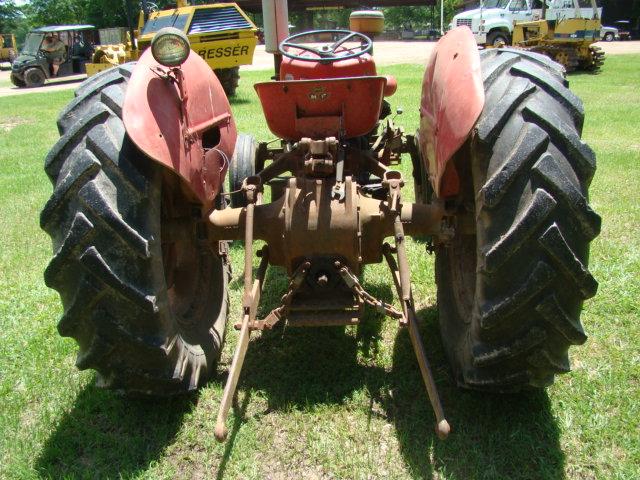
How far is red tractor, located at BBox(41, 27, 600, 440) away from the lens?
2061 mm

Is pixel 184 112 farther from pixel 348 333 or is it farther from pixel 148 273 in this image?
pixel 348 333

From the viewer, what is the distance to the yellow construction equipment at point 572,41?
17.1 metres

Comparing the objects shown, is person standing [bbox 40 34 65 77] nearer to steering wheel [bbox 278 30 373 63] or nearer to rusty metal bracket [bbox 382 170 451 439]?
steering wheel [bbox 278 30 373 63]

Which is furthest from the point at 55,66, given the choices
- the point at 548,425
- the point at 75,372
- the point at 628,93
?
the point at 548,425

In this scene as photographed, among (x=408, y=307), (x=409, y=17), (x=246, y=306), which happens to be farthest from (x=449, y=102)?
(x=409, y=17)

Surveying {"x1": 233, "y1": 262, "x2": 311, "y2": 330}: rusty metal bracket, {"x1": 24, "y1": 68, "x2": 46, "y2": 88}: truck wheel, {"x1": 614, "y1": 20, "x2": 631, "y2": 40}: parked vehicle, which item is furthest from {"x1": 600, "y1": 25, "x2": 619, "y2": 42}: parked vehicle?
{"x1": 233, "y1": 262, "x2": 311, "y2": 330}: rusty metal bracket

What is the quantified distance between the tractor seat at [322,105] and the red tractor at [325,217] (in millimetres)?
12

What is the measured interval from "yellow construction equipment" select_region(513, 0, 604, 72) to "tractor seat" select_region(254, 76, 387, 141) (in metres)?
16.0

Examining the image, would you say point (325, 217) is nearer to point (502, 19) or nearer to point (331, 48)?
point (331, 48)

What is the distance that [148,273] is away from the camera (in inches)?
85.4

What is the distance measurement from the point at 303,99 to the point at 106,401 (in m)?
1.84

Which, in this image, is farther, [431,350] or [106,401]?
[431,350]

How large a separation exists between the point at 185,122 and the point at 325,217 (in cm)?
75

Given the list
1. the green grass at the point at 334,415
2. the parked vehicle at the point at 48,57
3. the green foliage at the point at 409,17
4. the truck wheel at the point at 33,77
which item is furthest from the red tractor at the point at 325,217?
the green foliage at the point at 409,17
